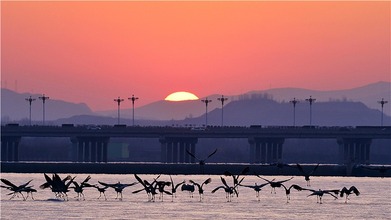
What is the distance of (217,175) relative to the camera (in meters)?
190

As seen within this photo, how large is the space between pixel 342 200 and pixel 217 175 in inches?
3056

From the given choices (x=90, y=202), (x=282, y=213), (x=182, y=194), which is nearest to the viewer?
(x=282, y=213)

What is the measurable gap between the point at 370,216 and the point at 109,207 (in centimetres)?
2013

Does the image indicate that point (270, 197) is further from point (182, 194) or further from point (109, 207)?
point (109, 207)

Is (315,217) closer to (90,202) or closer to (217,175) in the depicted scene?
(90,202)

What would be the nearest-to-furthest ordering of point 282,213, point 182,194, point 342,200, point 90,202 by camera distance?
point 282,213
point 90,202
point 342,200
point 182,194

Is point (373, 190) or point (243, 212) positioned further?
point (373, 190)

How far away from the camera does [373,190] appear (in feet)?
433

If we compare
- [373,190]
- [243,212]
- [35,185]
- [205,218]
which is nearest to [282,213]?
[243,212]

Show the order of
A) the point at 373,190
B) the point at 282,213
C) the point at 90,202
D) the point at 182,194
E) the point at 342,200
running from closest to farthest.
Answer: the point at 282,213 → the point at 90,202 → the point at 342,200 → the point at 182,194 → the point at 373,190

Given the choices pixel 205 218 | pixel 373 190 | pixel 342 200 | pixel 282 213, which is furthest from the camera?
pixel 373 190

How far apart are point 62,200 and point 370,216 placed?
2834 centimetres

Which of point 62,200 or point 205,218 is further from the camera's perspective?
point 62,200

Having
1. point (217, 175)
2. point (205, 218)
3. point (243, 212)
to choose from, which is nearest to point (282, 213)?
point (243, 212)
